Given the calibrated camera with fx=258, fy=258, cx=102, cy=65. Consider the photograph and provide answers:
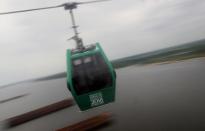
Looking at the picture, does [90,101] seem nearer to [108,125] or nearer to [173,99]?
[108,125]

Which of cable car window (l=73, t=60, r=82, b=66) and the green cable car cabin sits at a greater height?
cable car window (l=73, t=60, r=82, b=66)

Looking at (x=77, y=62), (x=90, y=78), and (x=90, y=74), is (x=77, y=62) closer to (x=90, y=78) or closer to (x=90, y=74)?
(x=90, y=74)

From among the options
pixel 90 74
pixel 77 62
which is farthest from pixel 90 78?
pixel 77 62

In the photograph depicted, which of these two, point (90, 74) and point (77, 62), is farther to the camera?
point (90, 74)

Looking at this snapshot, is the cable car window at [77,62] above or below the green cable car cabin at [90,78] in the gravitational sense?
above

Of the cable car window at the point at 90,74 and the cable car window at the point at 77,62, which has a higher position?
the cable car window at the point at 77,62

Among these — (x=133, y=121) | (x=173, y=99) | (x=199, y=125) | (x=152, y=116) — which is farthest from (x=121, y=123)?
(x=173, y=99)
